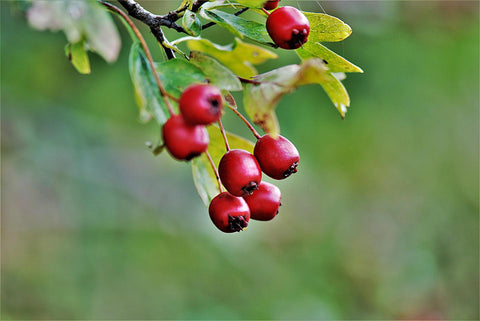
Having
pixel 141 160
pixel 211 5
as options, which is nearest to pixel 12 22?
pixel 141 160

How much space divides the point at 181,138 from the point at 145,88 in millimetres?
147

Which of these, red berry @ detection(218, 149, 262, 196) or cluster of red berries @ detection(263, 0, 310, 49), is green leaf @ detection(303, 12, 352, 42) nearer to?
cluster of red berries @ detection(263, 0, 310, 49)

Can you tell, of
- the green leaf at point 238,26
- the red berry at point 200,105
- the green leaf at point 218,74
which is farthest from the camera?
the green leaf at point 238,26

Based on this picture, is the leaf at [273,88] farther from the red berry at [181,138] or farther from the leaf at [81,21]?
the leaf at [81,21]

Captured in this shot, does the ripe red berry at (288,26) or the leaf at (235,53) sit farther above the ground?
the ripe red berry at (288,26)

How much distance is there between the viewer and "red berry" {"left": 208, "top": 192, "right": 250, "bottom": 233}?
1027mm

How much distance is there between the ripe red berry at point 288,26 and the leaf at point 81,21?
0.33 metres

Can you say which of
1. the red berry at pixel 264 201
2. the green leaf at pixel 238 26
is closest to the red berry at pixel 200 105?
the green leaf at pixel 238 26

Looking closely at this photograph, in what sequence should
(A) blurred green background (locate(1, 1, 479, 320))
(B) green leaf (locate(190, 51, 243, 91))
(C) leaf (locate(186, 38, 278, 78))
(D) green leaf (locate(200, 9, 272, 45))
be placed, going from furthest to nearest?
(A) blurred green background (locate(1, 1, 479, 320)) < (C) leaf (locate(186, 38, 278, 78)) < (D) green leaf (locate(200, 9, 272, 45)) < (B) green leaf (locate(190, 51, 243, 91))

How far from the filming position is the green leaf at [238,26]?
1000mm

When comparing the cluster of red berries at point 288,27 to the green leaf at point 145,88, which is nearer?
the green leaf at point 145,88

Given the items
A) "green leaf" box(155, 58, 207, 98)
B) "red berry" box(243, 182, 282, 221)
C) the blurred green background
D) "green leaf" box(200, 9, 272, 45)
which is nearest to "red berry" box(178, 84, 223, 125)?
"green leaf" box(155, 58, 207, 98)

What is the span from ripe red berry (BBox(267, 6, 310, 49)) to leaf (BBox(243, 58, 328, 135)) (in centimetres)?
10

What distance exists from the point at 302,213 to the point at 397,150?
1113 millimetres
